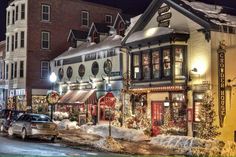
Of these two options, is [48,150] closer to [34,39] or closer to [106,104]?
[106,104]

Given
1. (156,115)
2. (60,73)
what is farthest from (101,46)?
(156,115)

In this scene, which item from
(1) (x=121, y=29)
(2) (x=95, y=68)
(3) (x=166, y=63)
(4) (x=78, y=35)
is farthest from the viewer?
(4) (x=78, y=35)

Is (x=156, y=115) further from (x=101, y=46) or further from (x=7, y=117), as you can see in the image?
(x=7, y=117)

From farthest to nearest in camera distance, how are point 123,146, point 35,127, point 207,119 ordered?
point 35,127, point 207,119, point 123,146

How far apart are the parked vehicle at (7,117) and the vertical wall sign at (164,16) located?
11.7 m

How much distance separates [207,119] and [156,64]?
21.1 ft

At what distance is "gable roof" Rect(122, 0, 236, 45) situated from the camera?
27141mm

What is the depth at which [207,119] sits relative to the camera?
83.6 feet

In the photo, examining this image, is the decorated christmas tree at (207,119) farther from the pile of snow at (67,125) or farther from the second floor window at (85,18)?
the second floor window at (85,18)

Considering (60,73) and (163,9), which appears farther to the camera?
(60,73)

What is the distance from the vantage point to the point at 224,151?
20.1 meters

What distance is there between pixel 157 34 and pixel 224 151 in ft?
37.8

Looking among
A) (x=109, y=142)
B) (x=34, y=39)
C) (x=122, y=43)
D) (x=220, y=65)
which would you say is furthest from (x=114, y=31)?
(x=109, y=142)

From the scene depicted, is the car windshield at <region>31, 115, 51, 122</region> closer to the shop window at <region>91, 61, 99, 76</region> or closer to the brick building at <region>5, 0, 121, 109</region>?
the shop window at <region>91, 61, 99, 76</region>
